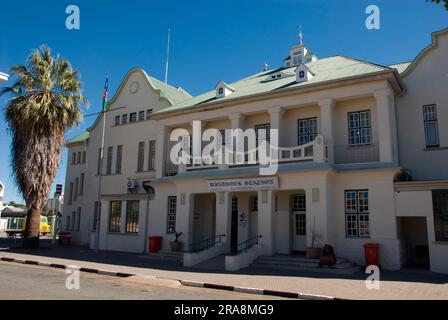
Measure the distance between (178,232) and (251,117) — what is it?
7.60 meters

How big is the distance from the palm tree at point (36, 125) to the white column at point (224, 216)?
1199cm

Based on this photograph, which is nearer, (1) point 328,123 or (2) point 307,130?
(1) point 328,123

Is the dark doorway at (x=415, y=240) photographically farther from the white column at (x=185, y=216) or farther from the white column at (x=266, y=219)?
the white column at (x=185, y=216)

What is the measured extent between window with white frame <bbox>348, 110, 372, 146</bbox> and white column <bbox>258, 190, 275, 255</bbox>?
4794 millimetres

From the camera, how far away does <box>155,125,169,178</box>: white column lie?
2373cm

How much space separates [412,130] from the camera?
721 inches

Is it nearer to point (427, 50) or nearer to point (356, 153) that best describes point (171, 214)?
point (356, 153)

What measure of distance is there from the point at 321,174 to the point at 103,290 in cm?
1036

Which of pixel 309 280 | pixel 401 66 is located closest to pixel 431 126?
pixel 401 66

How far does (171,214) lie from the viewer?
22.7 metres

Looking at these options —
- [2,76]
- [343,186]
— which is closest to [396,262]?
[343,186]

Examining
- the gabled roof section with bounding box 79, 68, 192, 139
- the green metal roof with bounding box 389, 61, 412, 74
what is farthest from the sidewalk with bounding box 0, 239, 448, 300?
the gabled roof section with bounding box 79, 68, 192, 139

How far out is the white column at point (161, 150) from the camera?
77.9 feet
